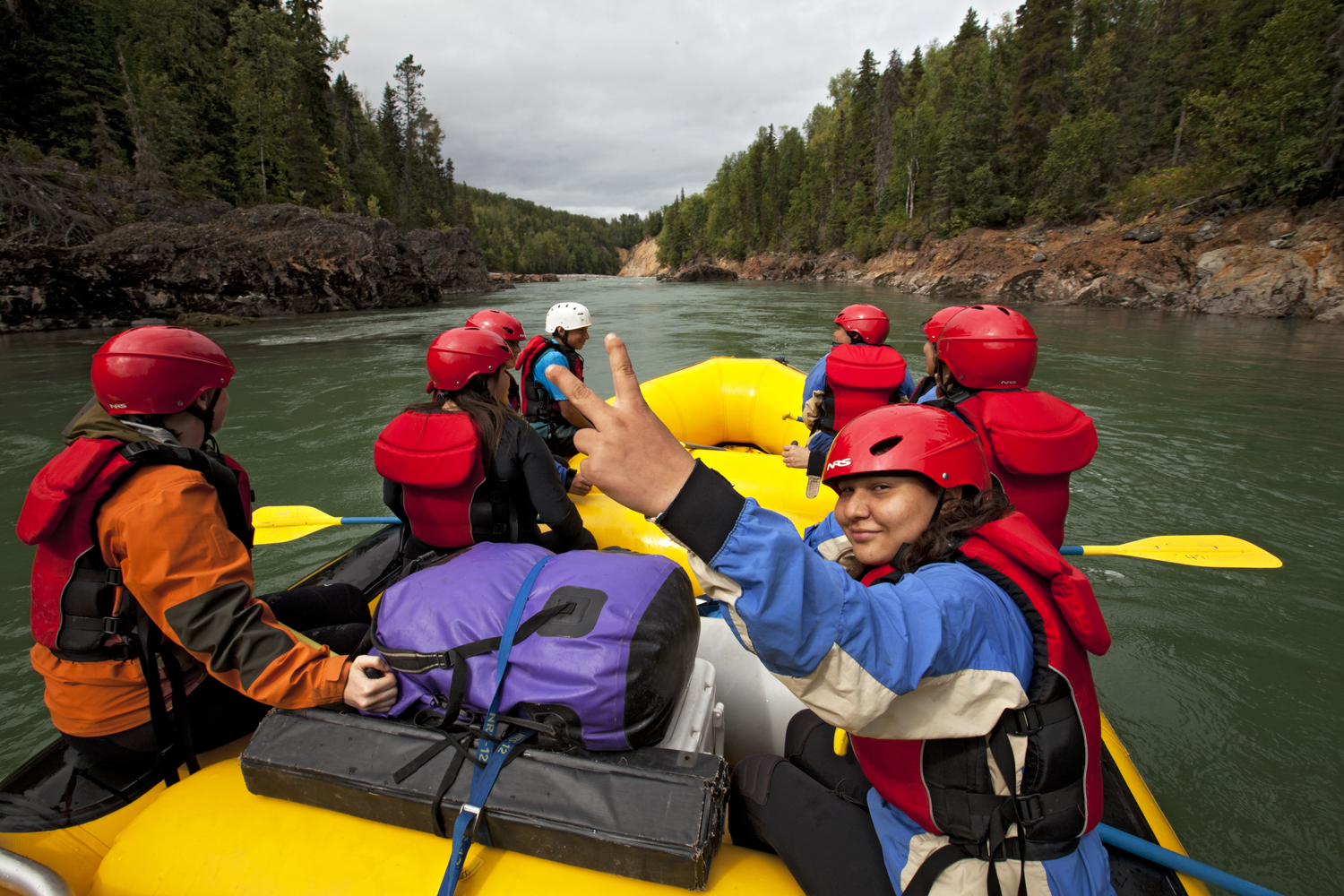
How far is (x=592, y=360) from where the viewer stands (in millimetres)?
13352

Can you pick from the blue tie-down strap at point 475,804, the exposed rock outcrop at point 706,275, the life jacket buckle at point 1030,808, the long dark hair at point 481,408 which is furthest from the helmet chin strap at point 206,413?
the exposed rock outcrop at point 706,275

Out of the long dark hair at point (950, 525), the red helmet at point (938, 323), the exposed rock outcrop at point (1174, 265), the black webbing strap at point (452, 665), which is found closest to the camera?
the long dark hair at point (950, 525)

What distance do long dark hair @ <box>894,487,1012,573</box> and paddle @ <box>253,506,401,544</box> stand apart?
379 cm

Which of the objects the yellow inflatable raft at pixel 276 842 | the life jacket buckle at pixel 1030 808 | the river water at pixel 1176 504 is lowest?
the river water at pixel 1176 504

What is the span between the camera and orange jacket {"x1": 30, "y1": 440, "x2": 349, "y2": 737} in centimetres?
150

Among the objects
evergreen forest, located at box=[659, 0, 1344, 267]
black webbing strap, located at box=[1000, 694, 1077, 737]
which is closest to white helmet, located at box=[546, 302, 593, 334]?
black webbing strap, located at box=[1000, 694, 1077, 737]

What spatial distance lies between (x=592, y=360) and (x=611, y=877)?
→ 12497mm

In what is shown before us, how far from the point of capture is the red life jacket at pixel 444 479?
7.94 feet

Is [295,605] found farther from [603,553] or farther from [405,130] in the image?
[405,130]

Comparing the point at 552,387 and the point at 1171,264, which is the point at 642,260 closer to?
the point at 1171,264

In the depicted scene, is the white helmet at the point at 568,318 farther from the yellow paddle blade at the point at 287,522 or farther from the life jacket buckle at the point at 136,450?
the life jacket buckle at the point at 136,450

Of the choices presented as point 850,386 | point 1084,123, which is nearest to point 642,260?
point 1084,123

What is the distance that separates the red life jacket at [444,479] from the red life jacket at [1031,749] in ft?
6.01

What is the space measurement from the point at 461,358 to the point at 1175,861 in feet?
9.63
